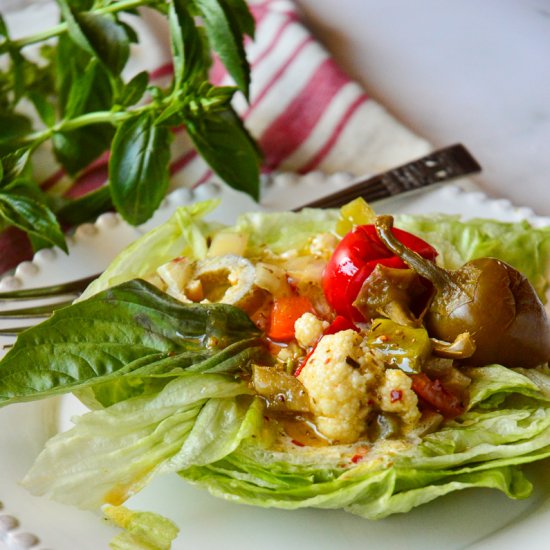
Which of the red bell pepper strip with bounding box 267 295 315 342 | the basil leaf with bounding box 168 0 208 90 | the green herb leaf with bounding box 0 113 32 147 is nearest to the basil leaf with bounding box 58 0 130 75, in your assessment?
the basil leaf with bounding box 168 0 208 90

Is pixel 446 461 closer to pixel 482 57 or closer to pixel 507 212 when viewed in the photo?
pixel 507 212

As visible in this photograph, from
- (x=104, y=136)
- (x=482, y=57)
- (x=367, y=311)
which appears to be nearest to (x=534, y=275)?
(x=367, y=311)

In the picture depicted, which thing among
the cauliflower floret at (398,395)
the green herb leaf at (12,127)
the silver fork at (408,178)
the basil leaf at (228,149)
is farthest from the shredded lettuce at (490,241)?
the green herb leaf at (12,127)

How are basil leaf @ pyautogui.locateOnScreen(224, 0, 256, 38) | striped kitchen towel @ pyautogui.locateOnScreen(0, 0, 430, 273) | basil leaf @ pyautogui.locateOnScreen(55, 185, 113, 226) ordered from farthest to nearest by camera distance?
striped kitchen towel @ pyautogui.locateOnScreen(0, 0, 430, 273) < basil leaf @ pyautogui.locateOnScreen(55, 185, 113, 226) < basil leaf @ pyautogui.locateOnScreen(224, 0, 256, 38)

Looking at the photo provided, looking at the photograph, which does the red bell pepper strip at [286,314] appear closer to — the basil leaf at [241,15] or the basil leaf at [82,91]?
the basil leaf at [241,15]

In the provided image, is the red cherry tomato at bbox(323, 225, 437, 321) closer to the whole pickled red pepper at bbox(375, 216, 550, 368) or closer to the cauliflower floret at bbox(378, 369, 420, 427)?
the whole pickled red pepper at bbox(375, 216, 550, 368)

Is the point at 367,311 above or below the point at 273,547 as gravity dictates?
above

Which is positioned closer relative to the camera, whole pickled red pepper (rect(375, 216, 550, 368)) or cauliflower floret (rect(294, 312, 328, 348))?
whole pickled red pepper (rect(375, 216, 550, 368))
